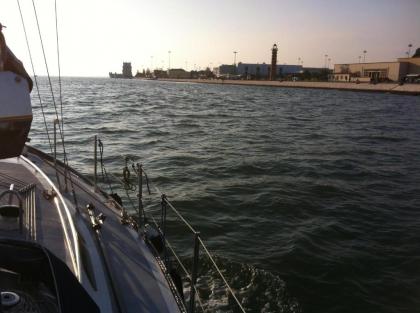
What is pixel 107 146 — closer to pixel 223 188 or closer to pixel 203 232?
pixel 223 188

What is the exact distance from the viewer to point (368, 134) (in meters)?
24.4

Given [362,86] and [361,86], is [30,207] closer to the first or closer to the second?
[362,86]

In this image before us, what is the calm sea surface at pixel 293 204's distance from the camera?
7031mm

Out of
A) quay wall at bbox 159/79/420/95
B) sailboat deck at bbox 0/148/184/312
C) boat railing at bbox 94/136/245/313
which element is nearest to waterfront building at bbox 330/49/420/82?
quay wall at bbox 159/79/420/95

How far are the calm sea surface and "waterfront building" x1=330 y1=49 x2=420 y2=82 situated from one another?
76395 millimetres

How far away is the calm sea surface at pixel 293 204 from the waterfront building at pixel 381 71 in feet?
251

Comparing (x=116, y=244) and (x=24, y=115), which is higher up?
(x=24, y=115)

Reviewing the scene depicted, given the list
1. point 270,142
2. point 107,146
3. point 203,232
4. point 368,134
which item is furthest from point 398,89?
point 203,232

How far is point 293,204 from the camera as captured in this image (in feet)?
36.1

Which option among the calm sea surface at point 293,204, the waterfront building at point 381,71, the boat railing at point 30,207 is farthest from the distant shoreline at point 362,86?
the boat railing at point 30,207

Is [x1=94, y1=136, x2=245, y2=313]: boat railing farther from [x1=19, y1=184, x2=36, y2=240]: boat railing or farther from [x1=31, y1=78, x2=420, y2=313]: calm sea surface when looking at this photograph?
[x1=19, y1=184, x2=36, y2=240]: boat railing

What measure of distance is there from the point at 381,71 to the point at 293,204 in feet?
327

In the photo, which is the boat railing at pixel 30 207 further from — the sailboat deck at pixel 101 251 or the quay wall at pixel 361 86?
the quay wall at pixel 361 86

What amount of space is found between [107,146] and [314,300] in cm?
1333
